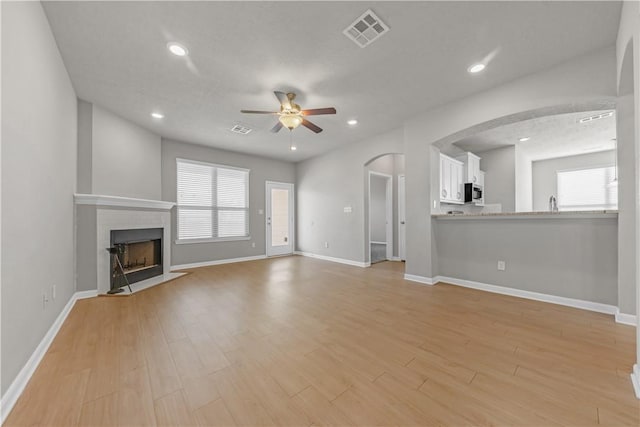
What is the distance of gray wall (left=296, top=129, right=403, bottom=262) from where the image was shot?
5.36m

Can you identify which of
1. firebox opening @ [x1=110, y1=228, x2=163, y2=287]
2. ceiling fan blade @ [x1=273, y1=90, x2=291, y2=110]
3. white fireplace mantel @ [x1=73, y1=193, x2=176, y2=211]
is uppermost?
ceiling fan blade @ [x1=273, y1=90, x2=291, y2=110]

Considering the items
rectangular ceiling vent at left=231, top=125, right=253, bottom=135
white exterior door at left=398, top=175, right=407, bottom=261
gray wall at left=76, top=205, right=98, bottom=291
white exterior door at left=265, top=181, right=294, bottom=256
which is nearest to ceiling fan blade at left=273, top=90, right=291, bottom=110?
rectangular ceiling vent at left=231, top=125, right=253, bottom=135

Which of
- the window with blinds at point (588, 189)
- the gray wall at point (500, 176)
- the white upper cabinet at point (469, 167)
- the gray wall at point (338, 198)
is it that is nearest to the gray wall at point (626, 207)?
the gray wall at point (338, 198)

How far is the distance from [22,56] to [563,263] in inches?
221

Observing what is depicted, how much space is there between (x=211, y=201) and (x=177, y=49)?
3.85 m

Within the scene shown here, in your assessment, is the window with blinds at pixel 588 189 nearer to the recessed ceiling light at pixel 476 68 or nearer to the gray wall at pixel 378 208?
the gray wall at pixel 378 208

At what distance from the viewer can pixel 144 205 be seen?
4.11 m

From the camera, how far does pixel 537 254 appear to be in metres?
3.17

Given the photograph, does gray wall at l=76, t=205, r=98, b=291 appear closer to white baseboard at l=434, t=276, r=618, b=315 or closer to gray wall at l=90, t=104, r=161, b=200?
gray wall at l=90, t=104, r=161, b=200

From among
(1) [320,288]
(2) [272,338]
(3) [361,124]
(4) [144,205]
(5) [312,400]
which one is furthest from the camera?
(3) [361,124]

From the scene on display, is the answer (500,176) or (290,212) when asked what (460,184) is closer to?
(500,176)

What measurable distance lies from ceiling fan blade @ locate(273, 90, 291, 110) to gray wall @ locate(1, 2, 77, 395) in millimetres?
2044

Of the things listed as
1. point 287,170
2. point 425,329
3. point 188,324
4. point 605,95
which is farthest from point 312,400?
point 287,170

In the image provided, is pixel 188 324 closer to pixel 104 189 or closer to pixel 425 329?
pixel 425 329
